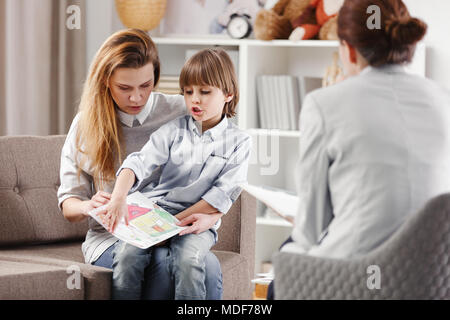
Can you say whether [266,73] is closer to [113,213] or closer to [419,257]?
[113,213]

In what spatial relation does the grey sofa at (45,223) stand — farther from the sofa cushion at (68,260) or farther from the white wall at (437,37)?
the white wall at (437,37)

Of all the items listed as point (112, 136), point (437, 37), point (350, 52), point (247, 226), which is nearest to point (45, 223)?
point (112, 136)

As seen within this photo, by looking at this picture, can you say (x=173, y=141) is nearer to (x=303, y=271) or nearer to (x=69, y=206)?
(x=69, y=206)

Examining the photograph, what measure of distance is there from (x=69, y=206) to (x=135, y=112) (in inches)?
13.5

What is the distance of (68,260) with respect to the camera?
7.07 feet

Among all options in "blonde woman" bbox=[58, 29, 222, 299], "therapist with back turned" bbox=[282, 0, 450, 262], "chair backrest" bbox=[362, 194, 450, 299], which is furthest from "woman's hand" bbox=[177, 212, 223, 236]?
"chair backrest" bbox=[362, 194, 450, 299]

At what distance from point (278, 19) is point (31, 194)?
1462 mm

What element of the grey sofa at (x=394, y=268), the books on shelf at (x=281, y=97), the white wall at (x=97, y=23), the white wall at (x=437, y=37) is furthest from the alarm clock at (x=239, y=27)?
the grey sofa at (x=394, y=268)

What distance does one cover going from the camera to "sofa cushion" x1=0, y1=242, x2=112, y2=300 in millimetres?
1911

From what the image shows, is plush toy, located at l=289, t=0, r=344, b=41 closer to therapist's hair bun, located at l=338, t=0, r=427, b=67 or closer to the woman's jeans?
the woman's jeans

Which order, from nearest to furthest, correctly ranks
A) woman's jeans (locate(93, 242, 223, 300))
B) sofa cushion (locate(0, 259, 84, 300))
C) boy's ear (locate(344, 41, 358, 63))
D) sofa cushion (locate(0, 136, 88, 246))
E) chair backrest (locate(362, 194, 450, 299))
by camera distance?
chair backrest (locate(362, 194, 450, 299)), boy's ear (locate(344, 41, 358, 63)), sofa cushion (locate(0, 259, 84, 300)), woman's jeans (locate(93, 242, 223, 300)), sofa cushion (locate(0, 136, 88, 246))

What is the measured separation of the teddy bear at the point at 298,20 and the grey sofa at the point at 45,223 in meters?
1.07

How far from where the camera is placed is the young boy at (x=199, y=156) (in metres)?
1.96

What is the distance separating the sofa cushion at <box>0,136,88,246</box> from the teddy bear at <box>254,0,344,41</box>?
1.21m
